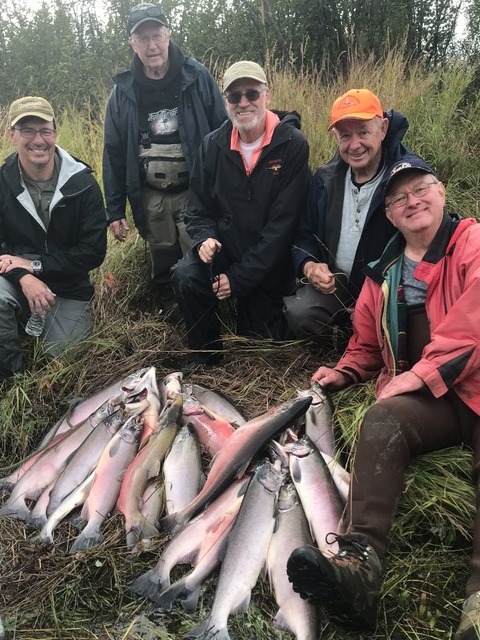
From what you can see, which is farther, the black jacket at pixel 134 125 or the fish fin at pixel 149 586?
the black jacket at pixel 134 125

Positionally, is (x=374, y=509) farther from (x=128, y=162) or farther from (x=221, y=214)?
(x=128, y=162)

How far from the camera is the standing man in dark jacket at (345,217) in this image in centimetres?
380

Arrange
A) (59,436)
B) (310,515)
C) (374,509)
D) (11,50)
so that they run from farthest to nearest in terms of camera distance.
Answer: (11,50), (59,436), (310,515), (374,509)

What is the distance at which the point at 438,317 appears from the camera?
10.1ft

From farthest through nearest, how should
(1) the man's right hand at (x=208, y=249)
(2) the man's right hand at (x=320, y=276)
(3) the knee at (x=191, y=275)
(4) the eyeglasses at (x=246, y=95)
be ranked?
(3) the knee at (x=191, y=275)
(1) the man's right hand at (x=208, y=249)
(4) the eyeglasses at (x=246, y=95)
(2) the man's right hand at (x=320, y=276)

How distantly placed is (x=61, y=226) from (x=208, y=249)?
130cm

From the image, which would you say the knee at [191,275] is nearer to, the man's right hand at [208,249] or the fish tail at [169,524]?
the man's right hand at [208,249]

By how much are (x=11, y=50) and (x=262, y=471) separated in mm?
11665

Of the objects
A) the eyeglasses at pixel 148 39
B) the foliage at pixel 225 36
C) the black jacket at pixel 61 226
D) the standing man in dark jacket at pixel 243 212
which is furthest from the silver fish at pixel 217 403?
the foliage at pixel 225 36

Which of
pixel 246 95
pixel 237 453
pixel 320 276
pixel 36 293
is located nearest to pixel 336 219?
pixel 320 276

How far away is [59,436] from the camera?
3.88m

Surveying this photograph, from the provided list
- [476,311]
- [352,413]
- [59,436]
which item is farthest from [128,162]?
[476,311]

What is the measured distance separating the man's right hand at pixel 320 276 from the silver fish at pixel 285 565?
5.11 ft

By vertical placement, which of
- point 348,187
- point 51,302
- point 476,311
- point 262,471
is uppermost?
point 348,187
